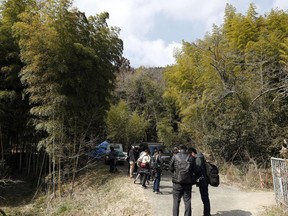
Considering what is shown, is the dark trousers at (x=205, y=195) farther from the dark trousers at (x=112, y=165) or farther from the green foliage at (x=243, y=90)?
the dark trousers at (x=112, y=165)

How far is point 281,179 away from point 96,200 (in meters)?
6.16

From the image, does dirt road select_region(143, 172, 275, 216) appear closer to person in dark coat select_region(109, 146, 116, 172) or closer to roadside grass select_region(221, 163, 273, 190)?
roadside grass select_region(221, 163, 273, 190)

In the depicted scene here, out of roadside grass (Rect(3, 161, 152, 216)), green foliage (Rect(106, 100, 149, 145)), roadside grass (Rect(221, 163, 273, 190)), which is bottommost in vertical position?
roadside grass (Rect(3, 161, 152, 216))

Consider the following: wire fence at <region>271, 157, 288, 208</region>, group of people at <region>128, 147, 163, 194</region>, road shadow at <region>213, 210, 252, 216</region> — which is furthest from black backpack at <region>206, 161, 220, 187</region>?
group of people at <region>128, 147, 163, 194</region>

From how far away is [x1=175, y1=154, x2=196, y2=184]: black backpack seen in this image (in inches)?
221

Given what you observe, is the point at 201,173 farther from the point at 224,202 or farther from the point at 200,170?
the point at 224,202

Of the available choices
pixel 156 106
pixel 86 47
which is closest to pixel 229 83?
pixel 86 47

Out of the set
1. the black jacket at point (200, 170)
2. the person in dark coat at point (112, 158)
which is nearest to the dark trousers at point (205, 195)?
the black jacket at point (200, 170)

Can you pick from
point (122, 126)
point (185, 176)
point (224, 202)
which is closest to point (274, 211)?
point (224, 202)

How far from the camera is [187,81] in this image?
1709cm

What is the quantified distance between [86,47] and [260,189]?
319 inches

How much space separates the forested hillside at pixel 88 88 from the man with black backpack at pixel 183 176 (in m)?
5.90

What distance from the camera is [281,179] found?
625 cm

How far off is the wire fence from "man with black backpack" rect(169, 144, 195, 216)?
1858 millimetres
